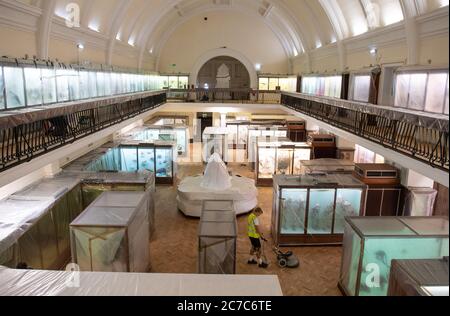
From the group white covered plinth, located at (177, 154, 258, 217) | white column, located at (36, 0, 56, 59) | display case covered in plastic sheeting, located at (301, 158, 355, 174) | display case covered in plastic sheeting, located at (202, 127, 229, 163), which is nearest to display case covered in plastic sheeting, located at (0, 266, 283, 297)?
white covered plinth, located at (177, 154, 258, 217)

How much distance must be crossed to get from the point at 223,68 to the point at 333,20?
15.9 m

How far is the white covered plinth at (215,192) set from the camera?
12711 millimetres

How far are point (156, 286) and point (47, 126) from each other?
6810 mm

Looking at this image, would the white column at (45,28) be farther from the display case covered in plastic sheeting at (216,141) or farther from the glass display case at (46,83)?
the display case covered in plastic sheeting at (216,141)

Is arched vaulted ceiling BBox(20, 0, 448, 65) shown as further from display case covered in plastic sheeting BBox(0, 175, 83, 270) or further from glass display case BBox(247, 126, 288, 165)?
display case covered in plastic sheeting BBox(0, 175, 83, 270)

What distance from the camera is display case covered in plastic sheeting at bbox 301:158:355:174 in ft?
43.9

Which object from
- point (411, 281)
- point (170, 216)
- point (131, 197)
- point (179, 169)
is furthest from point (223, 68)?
point (411, 281)

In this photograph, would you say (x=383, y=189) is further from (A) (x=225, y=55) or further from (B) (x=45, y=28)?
(A) (x=225, y=55)

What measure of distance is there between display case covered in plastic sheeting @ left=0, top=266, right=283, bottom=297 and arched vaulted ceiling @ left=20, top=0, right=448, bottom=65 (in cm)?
754

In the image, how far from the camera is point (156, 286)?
11.7ft

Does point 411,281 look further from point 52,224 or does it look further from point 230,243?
point 52,224

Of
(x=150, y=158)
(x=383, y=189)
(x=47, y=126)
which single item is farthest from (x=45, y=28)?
(x=383, y=189)

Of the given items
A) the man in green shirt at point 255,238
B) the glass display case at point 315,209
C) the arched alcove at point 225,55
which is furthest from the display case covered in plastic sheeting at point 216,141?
the man in green shirt at point 255,238

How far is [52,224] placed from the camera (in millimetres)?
8828
